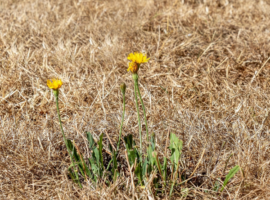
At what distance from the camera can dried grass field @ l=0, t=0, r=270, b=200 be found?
139cm

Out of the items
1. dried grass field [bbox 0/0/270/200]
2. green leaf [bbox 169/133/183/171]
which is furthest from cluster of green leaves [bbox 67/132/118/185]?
green leaf [bbox 169/133/183/171]

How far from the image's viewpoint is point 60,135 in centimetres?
164

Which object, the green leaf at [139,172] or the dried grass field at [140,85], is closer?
the green leaf at [139,172]

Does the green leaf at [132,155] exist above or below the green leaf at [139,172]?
above

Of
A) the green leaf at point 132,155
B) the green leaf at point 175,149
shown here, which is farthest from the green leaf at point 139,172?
the green leaf at point 175,149

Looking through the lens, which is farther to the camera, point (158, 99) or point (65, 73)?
point (65, 73)

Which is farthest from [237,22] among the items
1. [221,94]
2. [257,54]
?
[221,94]

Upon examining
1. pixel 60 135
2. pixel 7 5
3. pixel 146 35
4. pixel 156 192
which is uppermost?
pixel 7 5

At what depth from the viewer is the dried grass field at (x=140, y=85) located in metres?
1.39

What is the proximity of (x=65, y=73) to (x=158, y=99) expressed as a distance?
→ 0.72 meters

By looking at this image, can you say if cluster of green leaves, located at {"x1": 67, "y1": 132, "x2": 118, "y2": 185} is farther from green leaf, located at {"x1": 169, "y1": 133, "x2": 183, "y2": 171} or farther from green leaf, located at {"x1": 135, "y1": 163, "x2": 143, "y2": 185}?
green leaf, located at {"x1": 169, "y1": 133, "x2": 183, "y2": 171}

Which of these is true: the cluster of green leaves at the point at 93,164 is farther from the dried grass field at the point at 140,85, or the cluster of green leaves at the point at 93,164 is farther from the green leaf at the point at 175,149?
the green leaf at the point at 175,149

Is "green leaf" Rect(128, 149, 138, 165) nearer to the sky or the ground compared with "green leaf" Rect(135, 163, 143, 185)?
nearer to the sky

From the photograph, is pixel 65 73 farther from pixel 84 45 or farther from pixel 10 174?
pixel 10 174
